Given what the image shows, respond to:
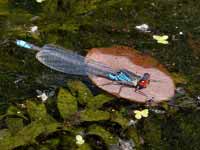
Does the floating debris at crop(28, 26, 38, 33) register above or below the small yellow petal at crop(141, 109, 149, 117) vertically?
above

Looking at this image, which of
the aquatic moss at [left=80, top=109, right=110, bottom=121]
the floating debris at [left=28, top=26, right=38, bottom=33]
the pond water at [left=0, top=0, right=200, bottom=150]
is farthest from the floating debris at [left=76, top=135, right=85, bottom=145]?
the floating debris at [left=28, top=26, right=38, bottom=33]

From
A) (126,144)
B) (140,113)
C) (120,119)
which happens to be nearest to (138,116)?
(140,113)

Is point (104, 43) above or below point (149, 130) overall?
above

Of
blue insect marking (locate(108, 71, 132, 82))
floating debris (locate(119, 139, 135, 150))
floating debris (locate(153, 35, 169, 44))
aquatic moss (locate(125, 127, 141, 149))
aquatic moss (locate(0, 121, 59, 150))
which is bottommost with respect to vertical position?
floating debris (locate(119, 139, 135, 150))

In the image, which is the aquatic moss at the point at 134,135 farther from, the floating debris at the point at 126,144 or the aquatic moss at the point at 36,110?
the aquatic moss at the point at 36,110

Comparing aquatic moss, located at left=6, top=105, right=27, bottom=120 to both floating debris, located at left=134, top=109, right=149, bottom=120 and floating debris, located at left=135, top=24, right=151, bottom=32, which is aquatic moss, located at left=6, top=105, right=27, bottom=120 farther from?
floating debris, located at left=135, top=24, right=151, bottom=32

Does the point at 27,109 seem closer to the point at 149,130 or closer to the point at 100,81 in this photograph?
the point at 100,81

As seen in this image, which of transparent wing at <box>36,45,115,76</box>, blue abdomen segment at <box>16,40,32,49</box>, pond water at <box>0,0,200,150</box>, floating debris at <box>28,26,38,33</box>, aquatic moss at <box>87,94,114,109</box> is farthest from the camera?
floating debris at <box>28,26,38,33</box>

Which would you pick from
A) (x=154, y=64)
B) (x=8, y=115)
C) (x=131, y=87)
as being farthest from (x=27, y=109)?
(x=154, y=64)
